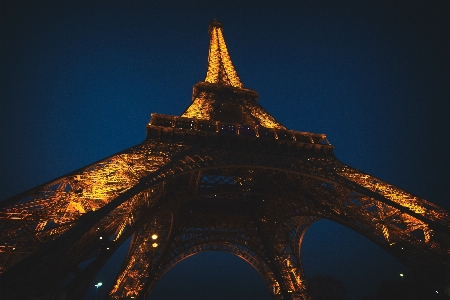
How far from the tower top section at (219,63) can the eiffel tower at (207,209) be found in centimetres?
24

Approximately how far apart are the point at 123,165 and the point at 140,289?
860cm

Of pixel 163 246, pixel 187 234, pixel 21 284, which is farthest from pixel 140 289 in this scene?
pixel 21 284

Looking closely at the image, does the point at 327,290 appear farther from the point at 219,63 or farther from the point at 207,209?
the point at 219,63

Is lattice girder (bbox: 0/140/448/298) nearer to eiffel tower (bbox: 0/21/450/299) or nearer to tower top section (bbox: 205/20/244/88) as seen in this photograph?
eiffel tower (bbox: 0/21/450/299)

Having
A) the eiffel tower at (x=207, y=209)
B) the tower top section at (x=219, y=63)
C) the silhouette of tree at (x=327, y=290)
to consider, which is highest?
the tower top section at (x=219, y=63)

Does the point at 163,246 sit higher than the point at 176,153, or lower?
lower

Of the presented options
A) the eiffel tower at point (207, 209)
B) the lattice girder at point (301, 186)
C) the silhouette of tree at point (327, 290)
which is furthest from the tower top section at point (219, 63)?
the silhouette of tree at point (327, 290)

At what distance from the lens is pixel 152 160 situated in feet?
33.8

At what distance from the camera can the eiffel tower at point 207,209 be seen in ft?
20.1

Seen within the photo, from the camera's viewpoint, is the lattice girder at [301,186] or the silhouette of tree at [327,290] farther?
the silhouette of tree at [327,290]

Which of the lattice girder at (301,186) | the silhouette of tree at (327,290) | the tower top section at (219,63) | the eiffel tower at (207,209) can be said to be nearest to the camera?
the eiffel tower at (207,209)

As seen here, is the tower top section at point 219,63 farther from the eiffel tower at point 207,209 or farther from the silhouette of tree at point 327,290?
the silhouette of tree at point 327,290

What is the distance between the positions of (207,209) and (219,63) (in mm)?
14727

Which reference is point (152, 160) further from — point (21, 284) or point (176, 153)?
point (21, 284)
